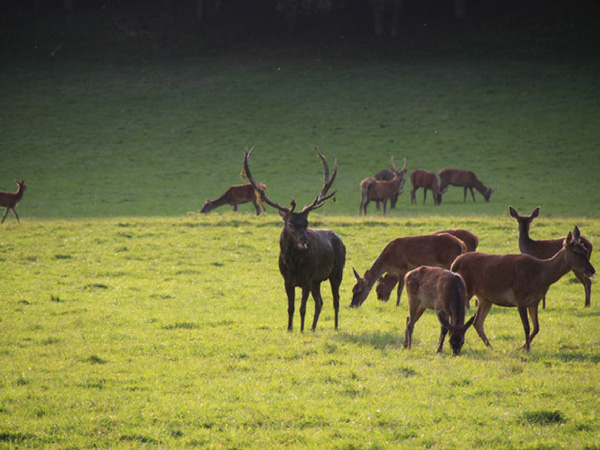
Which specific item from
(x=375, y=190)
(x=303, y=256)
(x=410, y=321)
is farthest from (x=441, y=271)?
(x=375, y=190)

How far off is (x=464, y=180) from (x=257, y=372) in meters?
26.2

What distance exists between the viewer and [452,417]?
6.93 meters

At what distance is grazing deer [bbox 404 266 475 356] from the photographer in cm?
891

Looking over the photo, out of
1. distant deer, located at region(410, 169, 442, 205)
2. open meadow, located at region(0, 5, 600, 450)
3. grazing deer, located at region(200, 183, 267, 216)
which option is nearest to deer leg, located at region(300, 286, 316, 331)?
open meadow, located at region(0, 5, 600, 450)

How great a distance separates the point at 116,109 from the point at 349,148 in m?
18.1

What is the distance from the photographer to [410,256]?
13359mm

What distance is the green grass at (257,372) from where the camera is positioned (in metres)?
6.58

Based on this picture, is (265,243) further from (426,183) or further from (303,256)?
(426,183)

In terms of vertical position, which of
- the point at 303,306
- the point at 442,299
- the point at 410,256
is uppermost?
the point at 442,299

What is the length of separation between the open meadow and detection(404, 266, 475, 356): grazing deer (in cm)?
36

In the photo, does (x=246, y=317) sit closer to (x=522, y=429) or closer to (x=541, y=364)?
(x=541, y=364)

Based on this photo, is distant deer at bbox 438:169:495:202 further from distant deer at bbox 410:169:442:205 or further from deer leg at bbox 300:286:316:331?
deer leg at bbox 300:286:316:331

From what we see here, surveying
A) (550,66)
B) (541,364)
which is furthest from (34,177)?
(550,66)

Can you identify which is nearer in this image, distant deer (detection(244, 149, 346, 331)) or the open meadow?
the open meadow
